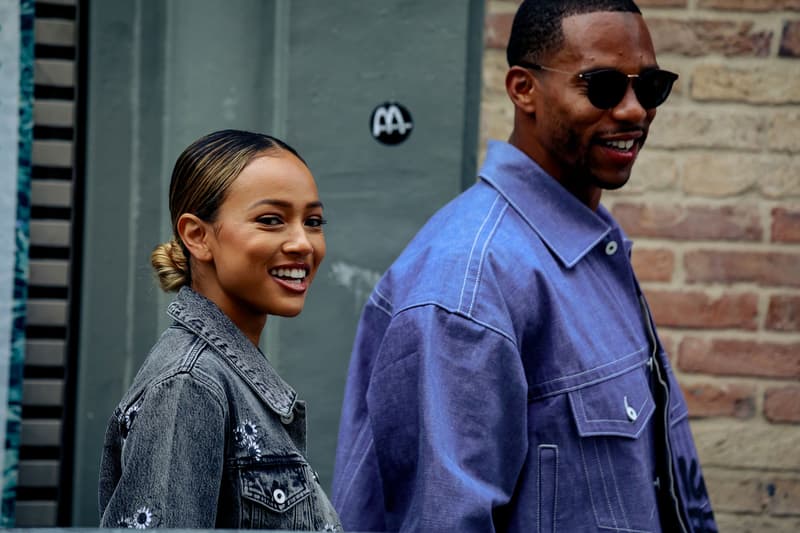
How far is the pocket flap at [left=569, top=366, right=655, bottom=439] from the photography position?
6.58 feet

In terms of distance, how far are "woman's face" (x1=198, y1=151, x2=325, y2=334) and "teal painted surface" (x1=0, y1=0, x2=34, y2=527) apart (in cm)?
146

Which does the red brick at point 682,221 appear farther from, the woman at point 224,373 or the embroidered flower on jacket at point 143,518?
the embroidered flower on jacket at point 143,518

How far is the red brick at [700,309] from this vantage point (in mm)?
3268

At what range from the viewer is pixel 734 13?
128 inches

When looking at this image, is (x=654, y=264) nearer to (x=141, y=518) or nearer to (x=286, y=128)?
(x=286, y=128)

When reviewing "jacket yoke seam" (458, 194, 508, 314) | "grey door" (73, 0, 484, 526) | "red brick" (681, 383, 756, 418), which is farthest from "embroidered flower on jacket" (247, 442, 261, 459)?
"red brick" (681, 383, 756, 418)

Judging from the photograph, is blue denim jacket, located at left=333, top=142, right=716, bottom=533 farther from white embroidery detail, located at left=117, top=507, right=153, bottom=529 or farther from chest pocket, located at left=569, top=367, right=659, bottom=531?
white embroidery detail, located at left=117, top=507, right=153, bottom=529

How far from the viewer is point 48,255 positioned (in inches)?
125

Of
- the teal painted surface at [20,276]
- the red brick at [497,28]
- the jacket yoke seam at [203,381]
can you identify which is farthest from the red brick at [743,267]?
the jacket yoke seam at [203,381]

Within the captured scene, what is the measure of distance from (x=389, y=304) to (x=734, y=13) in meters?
1.67

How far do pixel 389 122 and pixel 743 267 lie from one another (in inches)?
44.8

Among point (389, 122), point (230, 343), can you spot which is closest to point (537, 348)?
point (230, 343)

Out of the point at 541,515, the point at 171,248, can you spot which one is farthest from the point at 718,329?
the point at 171,248

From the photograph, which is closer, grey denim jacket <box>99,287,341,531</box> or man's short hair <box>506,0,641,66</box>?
grey denim jacket <box>99,287,341,531</box>
